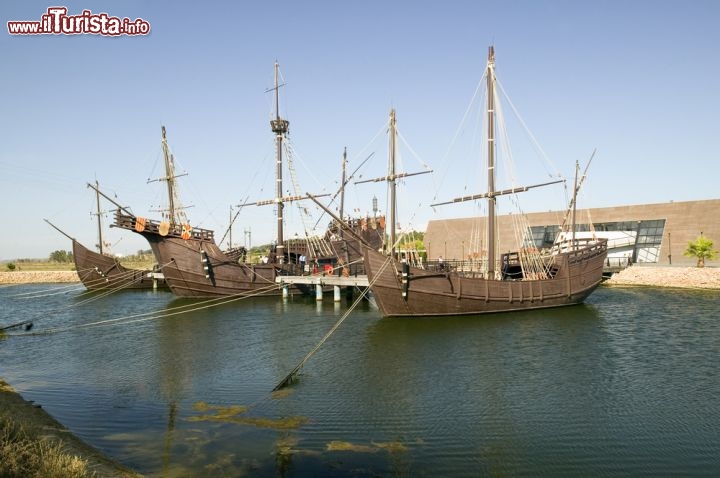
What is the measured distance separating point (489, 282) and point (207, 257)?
64.6ft

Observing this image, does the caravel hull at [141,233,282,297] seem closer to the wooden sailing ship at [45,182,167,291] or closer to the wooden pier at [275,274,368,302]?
the wooden pier at [275,274,368,302]

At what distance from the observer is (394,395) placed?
1309 centimetres

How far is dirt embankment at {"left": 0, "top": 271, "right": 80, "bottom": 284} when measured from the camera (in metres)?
61.2

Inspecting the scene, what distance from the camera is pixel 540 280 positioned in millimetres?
27781

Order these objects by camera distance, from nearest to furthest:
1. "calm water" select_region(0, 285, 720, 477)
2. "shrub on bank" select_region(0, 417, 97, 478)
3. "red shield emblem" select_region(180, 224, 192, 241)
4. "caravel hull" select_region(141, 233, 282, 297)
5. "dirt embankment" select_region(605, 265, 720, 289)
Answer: "shrub on bank" select_region(0, 417, 97, 478), "calm water" select_region(0, 285, 720, 477), "red shield emblem" select_region(180, 224, 192, 241), "caravel hull" select_region(141, 233, 282, 297), "dirt embankment" select_region(605, 265, 720, 289)

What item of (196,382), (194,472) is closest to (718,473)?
(194,472)

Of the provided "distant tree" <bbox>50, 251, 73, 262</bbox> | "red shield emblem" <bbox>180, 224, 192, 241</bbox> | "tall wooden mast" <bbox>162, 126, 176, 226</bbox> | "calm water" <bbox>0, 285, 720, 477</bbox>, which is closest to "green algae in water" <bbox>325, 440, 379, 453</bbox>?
"calm water" <bbox>0, 285, 720, 477</bbox>

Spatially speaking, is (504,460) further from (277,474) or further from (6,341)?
(6,341)

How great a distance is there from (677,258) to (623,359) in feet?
131

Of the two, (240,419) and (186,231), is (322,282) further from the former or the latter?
(240,419)

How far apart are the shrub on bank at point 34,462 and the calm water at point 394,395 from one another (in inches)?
68.5

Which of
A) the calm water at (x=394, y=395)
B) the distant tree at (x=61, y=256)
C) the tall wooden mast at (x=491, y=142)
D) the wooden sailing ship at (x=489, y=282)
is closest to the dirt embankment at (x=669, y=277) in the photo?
the wooden sailing ship at (x=489, y=282)

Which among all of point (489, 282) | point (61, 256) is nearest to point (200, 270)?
point (489, 282)

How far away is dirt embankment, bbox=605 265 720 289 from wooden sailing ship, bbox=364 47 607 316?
15.8m
